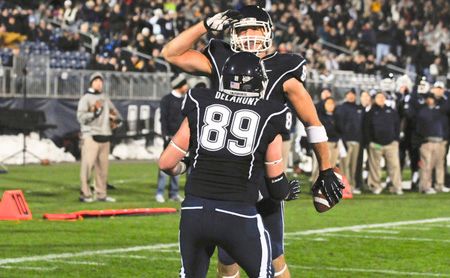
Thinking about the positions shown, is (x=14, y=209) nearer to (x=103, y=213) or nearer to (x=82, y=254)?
(x=103, y=213)

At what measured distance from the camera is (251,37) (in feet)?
23.2

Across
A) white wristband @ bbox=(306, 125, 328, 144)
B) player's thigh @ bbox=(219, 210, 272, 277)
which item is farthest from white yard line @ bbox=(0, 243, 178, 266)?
player's thigh @ bbox=(219, 210, 272, 277)

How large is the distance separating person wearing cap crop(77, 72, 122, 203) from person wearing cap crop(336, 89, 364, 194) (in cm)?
500

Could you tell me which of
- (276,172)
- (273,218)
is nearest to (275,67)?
(273,218)

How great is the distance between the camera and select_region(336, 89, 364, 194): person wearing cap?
20.8 metres

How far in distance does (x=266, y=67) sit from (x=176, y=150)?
1.08 m

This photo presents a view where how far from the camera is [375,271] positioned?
10367 mm

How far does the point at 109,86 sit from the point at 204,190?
69.1 feet

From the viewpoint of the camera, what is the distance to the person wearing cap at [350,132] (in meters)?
20.8

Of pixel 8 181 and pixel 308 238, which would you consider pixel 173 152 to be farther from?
pixel 8 181

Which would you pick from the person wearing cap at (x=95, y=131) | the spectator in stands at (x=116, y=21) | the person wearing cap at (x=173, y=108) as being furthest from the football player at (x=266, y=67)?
the spectator in stands at (x=116, y=21)

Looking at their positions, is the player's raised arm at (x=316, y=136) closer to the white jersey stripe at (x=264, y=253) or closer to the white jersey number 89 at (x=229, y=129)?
the white jersey stripe at (x=264, y=253)

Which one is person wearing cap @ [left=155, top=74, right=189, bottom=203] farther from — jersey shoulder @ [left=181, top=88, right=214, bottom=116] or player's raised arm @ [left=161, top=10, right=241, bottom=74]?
jersey shoulder @ [left=181, top=88, right=214, bottom=116]

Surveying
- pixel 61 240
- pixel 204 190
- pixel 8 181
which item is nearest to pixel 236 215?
pixel 204 190
